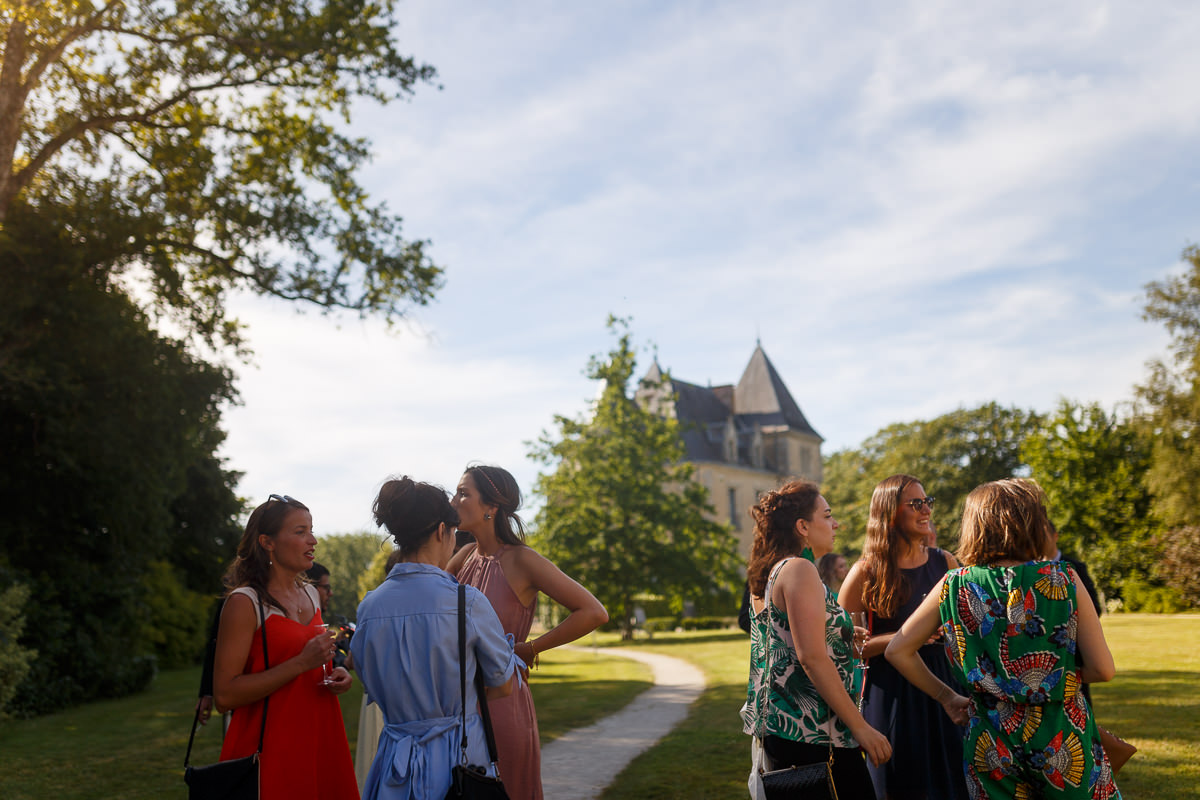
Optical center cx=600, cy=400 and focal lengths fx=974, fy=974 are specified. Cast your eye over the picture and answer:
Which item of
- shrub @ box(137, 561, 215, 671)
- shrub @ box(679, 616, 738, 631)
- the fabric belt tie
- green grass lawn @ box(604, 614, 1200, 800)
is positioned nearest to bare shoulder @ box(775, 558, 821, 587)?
the fabric belt tie

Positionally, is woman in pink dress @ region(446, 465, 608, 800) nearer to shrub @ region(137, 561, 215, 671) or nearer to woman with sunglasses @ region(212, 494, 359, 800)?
woman with sunglasses @ region(212, 494, 359, 800)

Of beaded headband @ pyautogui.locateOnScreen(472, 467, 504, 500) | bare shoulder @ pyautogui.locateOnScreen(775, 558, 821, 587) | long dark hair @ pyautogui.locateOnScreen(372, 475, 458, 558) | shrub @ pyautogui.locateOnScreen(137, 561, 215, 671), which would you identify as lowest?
shrub @ pyautogui.locateOnScreen(137, 561, 215, 671)

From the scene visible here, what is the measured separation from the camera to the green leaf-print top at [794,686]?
382 cm

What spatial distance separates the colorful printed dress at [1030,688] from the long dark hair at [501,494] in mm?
1880

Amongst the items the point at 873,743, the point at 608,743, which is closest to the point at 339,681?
the point at 873,743

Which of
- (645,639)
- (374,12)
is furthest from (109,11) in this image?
(645,639)

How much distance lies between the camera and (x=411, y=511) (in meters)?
3.52

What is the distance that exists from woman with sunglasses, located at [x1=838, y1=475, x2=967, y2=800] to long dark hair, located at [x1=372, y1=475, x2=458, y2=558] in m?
2.24

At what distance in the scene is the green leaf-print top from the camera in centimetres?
382

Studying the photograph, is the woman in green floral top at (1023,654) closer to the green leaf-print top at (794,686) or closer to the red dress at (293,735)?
the green leaf-print top at (794,686)

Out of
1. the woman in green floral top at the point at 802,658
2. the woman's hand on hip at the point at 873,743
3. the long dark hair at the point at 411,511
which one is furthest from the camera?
the woman in green floral top at the point at 802,658

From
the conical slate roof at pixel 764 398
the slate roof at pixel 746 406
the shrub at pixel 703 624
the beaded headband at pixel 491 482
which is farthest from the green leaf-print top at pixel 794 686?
the conical slate roof at pixel 764 398

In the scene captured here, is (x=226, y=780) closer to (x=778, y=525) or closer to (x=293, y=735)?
(x=293, y=735)

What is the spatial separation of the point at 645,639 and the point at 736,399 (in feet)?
130
